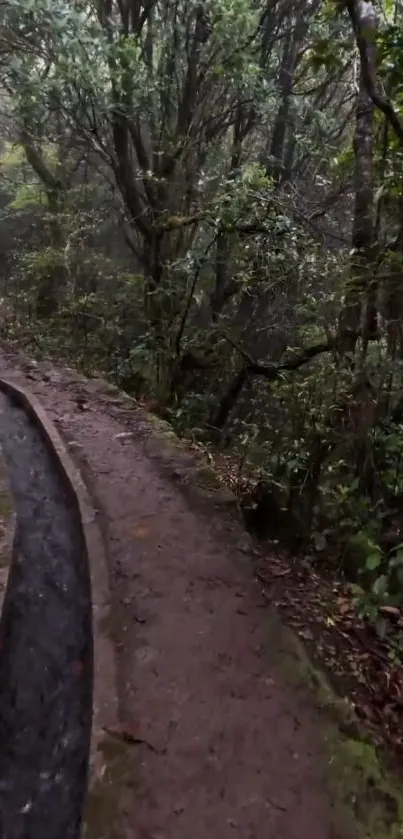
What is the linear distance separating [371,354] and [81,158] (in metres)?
12.5

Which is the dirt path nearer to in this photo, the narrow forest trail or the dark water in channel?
the narrow forest trail

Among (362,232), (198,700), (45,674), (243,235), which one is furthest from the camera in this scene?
(243,235)

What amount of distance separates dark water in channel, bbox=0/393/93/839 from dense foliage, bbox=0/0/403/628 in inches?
77.1

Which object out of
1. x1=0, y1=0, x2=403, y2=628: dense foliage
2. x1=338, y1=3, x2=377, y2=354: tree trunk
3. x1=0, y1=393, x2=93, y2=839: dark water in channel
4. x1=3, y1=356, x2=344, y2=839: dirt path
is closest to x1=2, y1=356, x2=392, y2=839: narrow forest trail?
x1=3, y1=356, x2=344, y2=839: dirt path

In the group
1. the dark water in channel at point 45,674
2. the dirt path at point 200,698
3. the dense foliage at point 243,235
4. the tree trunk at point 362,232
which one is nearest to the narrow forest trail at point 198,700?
the dirt path at point 200,698

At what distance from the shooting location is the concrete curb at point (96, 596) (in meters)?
4.10

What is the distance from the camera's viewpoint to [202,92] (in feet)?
42.9

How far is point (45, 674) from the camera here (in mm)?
4969

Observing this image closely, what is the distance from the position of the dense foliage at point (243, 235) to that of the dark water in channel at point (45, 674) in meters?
1.96

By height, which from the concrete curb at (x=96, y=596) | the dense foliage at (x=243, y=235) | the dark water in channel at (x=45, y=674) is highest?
the dense foliage at (x=243, y=235)

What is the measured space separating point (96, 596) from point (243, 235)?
532 centimetres

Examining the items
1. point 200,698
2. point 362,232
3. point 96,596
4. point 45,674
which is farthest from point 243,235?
point 200,698

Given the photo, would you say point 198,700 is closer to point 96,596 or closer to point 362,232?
point 96,596

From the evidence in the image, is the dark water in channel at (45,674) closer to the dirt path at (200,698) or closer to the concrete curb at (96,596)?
the concrete curb at (96,596)
